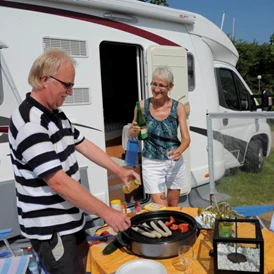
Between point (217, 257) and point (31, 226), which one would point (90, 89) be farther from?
point (217, 257)

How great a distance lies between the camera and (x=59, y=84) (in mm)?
1721

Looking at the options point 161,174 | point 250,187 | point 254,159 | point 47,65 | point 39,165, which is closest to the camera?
point 39,165

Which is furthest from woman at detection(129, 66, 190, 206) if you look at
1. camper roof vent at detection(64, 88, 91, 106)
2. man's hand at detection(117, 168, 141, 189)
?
man's hand at detection(117, 168, 141, 189)

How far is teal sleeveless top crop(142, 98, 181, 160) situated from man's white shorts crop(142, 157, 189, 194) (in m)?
0.07

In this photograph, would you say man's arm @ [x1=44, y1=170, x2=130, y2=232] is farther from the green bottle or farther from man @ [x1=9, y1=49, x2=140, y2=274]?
the green bottle

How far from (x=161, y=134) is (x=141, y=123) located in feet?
0.71

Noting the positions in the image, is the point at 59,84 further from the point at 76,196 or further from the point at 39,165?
the point at 76,196

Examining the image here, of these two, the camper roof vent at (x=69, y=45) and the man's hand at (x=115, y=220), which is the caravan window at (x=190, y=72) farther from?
the man's hand at (x=115, y=220)

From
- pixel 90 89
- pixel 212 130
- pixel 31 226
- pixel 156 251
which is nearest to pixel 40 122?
pixel 31 226

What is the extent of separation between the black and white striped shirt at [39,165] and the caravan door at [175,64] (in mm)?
2492

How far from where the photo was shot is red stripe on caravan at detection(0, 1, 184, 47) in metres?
3.14

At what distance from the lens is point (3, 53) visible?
9.96 ft

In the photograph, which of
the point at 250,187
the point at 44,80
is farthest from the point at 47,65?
the point at 250,187

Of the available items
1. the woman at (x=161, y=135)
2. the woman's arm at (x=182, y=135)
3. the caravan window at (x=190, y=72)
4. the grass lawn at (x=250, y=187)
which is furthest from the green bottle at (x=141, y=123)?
the caravan window at (x=190, y=72)
